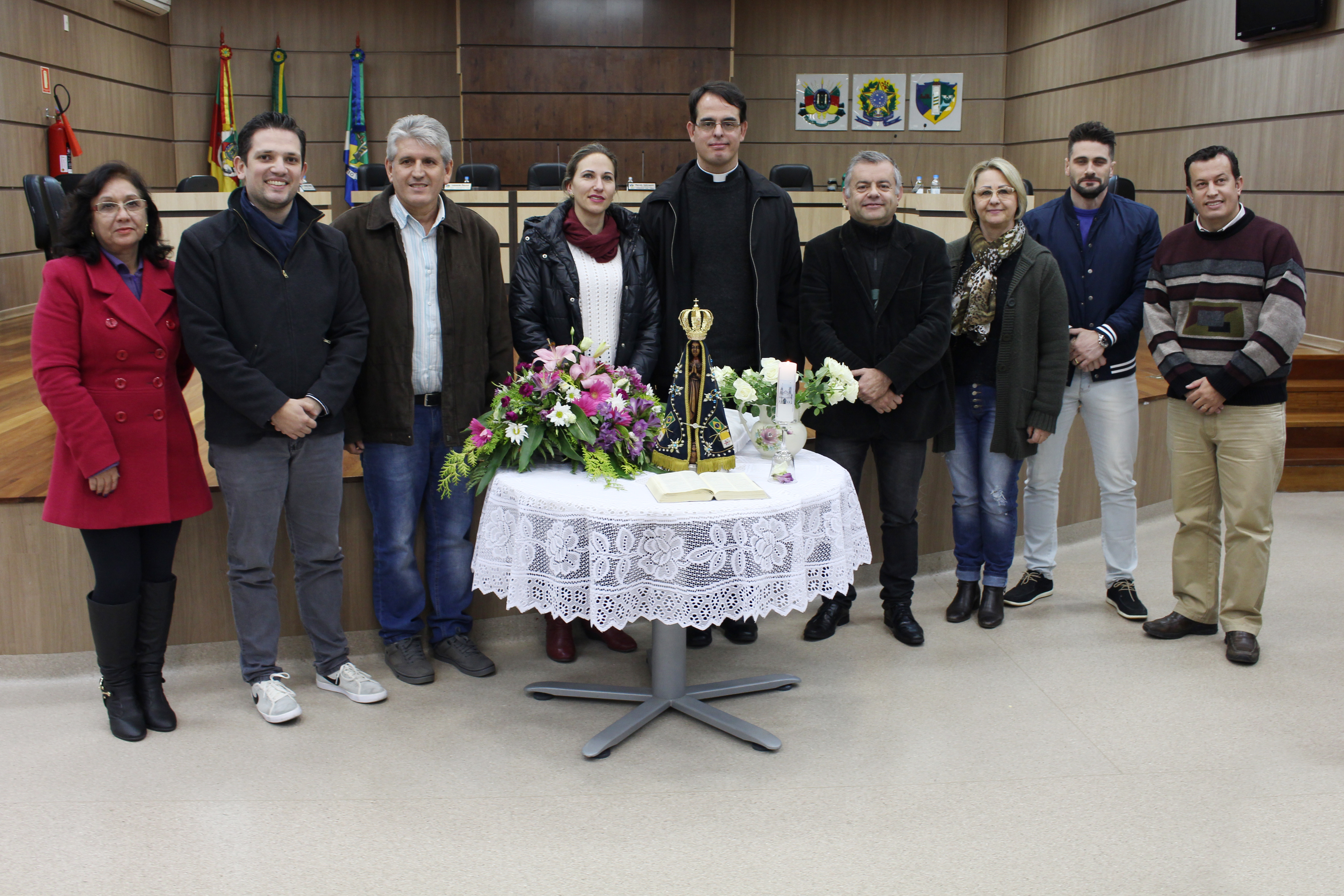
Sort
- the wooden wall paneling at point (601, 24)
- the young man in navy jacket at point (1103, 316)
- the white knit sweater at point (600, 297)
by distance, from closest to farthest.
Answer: the white knit sweater at point (600, 297), the young man in navy jacket at point (1103, 316), the wooden wall paneling at point (601, 24)

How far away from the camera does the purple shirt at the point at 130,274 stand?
8.36 ft

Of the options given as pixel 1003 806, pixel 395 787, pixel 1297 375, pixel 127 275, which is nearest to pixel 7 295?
pixel 127 275

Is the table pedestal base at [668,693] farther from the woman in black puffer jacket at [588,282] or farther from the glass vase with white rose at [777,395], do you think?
the woman in black puffer jacket at [588,282]

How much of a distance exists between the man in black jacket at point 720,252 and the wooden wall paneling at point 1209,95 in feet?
17.1

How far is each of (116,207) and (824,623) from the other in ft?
7.69

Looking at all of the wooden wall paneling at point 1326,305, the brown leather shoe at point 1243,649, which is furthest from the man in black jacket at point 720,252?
the wooden wall paneling at point 1326,305

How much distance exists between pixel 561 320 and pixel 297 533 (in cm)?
94

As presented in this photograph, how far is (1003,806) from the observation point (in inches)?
91.7

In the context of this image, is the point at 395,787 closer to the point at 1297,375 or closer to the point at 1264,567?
the point at 1264,567

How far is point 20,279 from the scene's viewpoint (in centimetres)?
803

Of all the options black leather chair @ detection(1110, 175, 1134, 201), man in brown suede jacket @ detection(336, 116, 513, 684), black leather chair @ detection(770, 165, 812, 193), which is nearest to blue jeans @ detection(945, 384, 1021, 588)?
man in brown suede jacket @ detection(336, 116, 513, 684)

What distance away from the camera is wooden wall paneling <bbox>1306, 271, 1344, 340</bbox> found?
6551mm

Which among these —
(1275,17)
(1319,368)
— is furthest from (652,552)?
(1275,17)

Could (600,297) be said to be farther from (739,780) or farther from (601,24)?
(601,24)
